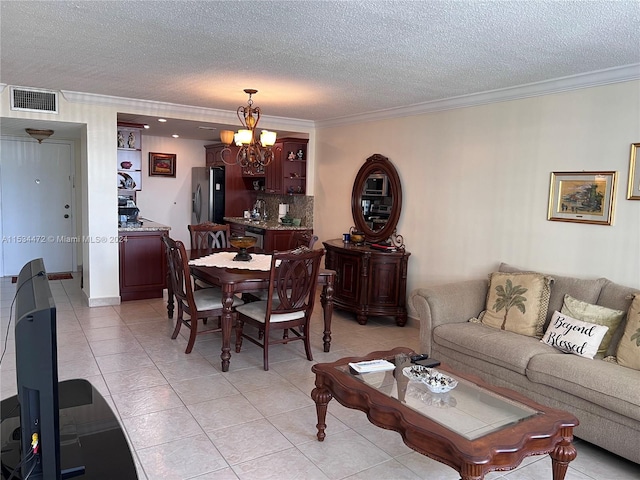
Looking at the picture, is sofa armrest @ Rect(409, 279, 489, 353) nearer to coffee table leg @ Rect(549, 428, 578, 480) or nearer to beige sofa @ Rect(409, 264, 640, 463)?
beige sofa @ Rect(409, 264, 640, 463)

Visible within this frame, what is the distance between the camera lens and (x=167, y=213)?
28.9 feet

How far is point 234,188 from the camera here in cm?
824

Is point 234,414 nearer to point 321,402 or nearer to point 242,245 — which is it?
point 321,402

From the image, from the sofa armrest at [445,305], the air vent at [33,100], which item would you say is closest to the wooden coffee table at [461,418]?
the sofa armrest at [445,305]

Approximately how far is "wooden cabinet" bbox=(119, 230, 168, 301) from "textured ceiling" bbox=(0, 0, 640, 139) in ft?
6.24

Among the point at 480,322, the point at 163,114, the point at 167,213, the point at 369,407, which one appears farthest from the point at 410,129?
the point at 167,213

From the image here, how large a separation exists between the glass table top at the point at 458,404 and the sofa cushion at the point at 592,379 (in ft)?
2.16

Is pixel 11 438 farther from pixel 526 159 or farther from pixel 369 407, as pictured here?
pixel 526 159

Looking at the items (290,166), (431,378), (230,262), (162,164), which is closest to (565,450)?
(431,378)

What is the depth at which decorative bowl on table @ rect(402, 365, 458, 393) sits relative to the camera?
2.45 m

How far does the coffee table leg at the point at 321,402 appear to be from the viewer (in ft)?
8.79

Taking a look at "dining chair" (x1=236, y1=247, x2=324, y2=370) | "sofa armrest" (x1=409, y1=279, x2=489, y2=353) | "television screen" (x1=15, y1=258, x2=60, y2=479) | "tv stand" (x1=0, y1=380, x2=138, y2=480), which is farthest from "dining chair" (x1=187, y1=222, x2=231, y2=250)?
"television screen" (x1=15, y1=258, x2=60, y2=479)

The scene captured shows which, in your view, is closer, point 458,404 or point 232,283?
point 458,404

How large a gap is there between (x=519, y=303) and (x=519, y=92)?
5.94 ft
